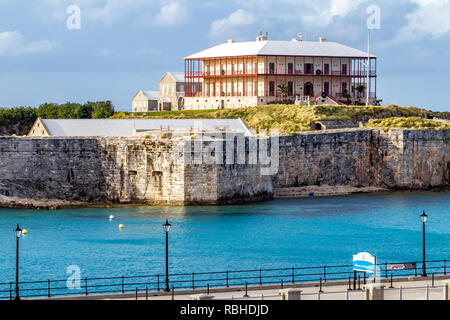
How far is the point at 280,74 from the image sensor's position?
3826 inches

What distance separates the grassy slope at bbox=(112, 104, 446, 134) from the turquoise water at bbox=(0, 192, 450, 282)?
581 inches

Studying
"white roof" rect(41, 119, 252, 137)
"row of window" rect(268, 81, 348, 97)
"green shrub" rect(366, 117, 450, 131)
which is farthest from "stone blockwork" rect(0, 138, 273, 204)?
"row of window" rect(268, 81, 348, 97)

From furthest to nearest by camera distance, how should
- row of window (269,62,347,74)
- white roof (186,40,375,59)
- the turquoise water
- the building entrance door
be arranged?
the building entrance door → white roof (186,40,375,59) → row of window (269,62,347,74) → the turquoise water

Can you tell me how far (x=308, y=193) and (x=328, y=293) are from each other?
4354 centimetres

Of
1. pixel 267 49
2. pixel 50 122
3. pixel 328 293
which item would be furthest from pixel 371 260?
pixel 267 49

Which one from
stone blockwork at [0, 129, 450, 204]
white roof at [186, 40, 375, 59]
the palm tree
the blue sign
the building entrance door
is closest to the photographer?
the blue sign

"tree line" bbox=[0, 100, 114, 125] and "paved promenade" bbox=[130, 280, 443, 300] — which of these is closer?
"paved promenade" bbox=[130, 280, 443, 300]

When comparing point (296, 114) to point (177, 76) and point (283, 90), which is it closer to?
point (283, 90)

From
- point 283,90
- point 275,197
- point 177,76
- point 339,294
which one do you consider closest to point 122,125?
point 275,197

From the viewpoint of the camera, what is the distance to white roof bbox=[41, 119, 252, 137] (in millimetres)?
78562

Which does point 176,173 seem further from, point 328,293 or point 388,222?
point 328,293

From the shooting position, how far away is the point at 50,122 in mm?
80250

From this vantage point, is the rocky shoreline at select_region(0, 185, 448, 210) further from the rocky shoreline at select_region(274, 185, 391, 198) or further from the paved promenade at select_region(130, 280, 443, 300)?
the paved promenade at select_region(130, 280, 443, 300)

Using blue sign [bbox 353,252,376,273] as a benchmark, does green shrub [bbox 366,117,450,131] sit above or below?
above
